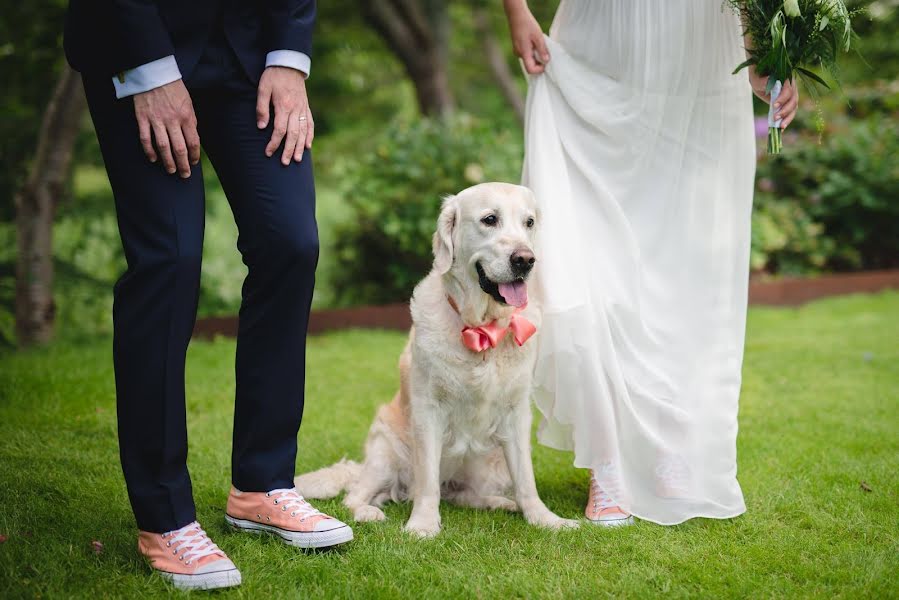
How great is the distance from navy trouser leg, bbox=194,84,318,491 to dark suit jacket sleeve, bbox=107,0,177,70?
267 mm

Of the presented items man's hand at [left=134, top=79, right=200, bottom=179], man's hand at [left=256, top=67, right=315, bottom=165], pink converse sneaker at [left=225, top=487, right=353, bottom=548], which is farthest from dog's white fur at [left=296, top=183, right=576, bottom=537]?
man's hand at [left=134, top=79, right=200, bottom=179]

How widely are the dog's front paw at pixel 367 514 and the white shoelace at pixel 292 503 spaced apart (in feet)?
1.30

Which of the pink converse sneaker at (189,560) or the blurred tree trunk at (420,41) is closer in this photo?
the pink converse sneaker at (189,560)

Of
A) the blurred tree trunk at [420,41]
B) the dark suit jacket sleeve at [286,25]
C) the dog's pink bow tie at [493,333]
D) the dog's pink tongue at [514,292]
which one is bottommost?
the dog's pink bow tie at [493,333]

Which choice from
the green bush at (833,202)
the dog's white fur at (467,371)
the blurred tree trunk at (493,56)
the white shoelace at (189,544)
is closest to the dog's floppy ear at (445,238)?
the dog's white fur at (467,371)

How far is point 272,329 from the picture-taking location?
2.62m

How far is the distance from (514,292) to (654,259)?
580 mm

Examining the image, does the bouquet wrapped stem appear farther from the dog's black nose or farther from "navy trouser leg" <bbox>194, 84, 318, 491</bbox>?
"navy trouser leg" <bbox>194, 84, 318, 491</bbox>

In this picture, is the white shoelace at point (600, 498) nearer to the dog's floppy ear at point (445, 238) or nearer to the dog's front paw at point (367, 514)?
the dog's front paw at point (367, 514)

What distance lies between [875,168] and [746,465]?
6115 millimetres

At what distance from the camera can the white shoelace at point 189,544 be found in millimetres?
2369

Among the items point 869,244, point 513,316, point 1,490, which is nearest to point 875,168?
point 869,244

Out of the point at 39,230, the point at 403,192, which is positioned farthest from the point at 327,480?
the point at 403,192

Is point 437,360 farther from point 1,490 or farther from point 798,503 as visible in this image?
point 1,490
